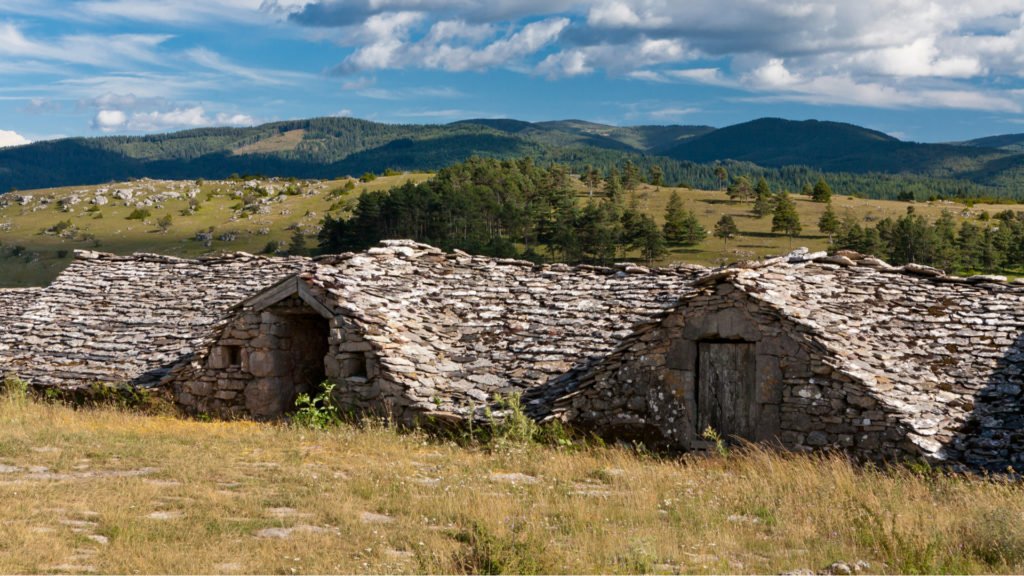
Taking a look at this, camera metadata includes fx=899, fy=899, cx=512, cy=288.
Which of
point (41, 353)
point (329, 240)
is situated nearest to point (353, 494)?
point (41, 353)

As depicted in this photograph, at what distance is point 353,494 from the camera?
9250 millimetres

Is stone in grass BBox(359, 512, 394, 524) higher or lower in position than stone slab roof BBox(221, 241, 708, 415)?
lower

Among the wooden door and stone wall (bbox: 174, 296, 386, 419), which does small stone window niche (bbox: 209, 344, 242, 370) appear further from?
the wooden door

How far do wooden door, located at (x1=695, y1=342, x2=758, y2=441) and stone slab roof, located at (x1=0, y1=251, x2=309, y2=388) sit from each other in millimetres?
9526

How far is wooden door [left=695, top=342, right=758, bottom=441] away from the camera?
12.1 m

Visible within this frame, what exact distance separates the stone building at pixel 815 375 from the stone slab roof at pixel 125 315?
8.30m

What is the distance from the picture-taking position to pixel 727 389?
40.2 ft

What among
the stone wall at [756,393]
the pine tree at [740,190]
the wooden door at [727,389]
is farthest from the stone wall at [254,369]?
the pine tree at [740,190]

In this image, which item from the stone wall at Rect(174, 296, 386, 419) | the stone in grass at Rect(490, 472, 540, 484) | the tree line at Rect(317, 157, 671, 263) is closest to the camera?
the stone in grass at Rect(490, 472, 540, 484)

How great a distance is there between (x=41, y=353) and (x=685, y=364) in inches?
510

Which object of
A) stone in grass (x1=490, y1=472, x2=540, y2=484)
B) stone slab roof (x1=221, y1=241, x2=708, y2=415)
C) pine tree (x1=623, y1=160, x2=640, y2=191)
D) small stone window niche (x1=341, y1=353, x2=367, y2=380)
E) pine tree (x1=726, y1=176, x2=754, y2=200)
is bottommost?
stone in grass (x1=490, y1=472, x2=540, y2=484)

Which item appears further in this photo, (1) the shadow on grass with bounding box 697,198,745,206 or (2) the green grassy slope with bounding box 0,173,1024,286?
(1) the shadow on grass with bounding box 697,198,745,206

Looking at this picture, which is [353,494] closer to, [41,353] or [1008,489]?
[1008,489]

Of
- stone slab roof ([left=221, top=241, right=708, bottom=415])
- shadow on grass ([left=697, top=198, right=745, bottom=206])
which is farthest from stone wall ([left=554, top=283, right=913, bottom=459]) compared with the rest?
shadow on grass ([left=697, top=198, right=745, bottom=206])
